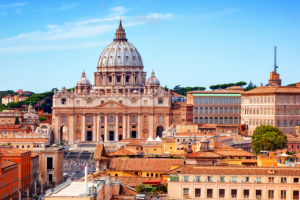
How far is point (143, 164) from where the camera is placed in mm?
53812

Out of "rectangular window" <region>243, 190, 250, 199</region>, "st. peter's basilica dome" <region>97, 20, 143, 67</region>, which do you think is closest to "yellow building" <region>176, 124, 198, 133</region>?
"st. peter's basilica dome" <region>97, 20, 143, 67</region>

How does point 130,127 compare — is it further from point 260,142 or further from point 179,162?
point 179,162

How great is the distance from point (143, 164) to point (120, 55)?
120238 millimetres

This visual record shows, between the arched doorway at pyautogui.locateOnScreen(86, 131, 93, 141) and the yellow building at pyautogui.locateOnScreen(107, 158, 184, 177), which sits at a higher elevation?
the yellow building at pyautogui.locateOnScreen(107, 158, 184, 177)

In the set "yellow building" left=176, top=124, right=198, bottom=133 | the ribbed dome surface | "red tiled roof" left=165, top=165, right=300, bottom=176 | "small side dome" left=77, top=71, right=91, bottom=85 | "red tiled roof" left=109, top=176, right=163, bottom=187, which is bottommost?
"red tiled roof" left=109, top=176, right=163, bottom=187

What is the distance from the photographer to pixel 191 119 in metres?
137

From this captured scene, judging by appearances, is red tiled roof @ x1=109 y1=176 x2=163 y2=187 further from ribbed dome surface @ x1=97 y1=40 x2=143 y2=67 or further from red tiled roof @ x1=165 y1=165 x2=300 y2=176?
ribbed dome surface @ x1=97 y1=40 x2=143 y2=67

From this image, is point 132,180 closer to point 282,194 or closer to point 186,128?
point 282,194

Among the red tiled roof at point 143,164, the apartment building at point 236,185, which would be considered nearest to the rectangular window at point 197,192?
the apartment building at point 236,185

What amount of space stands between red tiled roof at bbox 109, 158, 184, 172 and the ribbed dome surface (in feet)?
389

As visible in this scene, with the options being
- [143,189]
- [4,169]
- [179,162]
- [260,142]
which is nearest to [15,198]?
[4,169]

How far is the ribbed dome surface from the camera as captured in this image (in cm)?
17262

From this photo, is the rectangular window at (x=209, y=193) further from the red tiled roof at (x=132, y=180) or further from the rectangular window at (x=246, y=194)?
the red tiled roof at (x=132, y=180)

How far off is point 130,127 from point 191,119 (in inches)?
767
